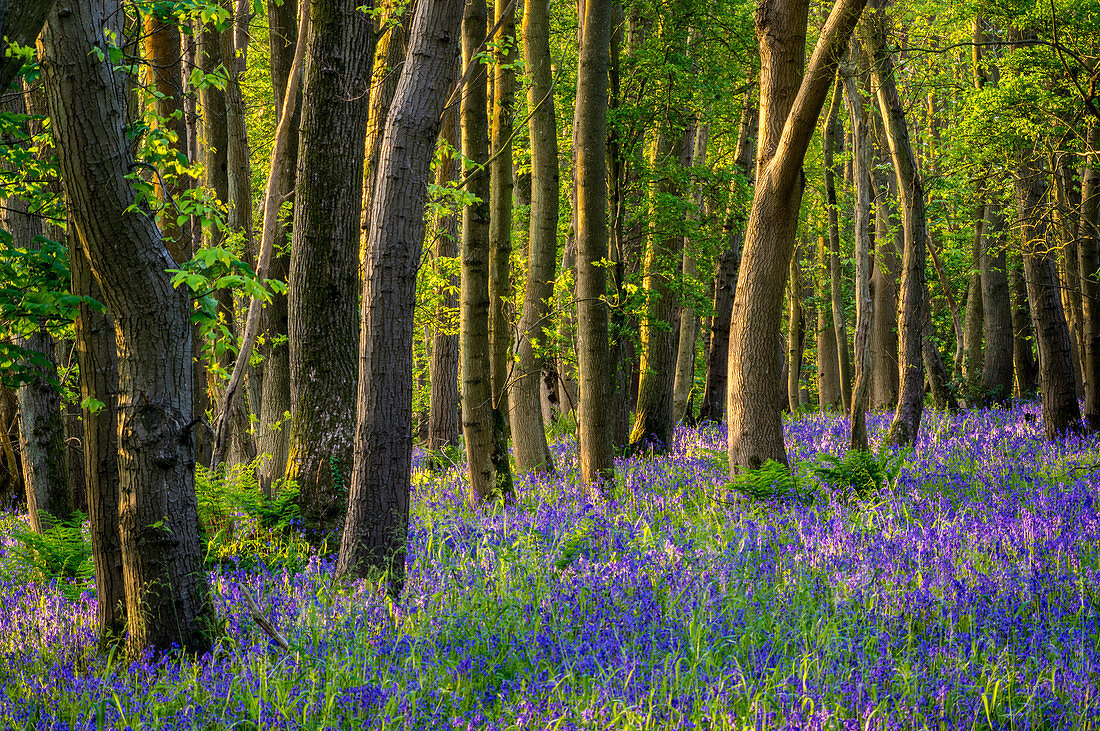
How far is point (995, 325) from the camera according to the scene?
16.6m

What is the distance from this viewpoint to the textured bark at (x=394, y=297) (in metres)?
4.95

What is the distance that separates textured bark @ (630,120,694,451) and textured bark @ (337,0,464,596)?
261 inches

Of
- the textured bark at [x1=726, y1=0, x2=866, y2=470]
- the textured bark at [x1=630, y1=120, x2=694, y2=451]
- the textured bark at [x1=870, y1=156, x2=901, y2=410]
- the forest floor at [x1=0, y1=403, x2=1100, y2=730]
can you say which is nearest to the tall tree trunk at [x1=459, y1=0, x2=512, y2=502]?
the forest floor at [x1=0, y1=403, x2=1100, y2=730]

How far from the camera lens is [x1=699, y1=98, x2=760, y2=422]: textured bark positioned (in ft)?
47.8

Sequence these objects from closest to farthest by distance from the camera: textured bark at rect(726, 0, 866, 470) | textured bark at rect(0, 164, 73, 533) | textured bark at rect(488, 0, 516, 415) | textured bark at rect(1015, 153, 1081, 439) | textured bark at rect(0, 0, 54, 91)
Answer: textured bark at rect(0, 0, 54, 91) → textured bark at rect(726, 0, 866, 470) → textured bark at rect(0, 164, 73, 533) → textured bark at rect(488, 0, 516, 415) → textured bark at rect(1015, 153, 1081, 439)

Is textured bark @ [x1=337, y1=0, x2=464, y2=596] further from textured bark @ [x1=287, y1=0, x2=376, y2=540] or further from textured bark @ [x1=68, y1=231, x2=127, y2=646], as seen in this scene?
textured bark @ [x1=287, y1=0, x2=376, y2=540]

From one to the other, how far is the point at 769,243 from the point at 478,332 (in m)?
3.15

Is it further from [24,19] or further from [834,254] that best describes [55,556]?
[834,254]

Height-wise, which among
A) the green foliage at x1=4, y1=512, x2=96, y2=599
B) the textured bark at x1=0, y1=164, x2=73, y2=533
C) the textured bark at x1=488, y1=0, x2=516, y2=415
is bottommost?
the green foliage at x1=4, y1=512, x2=96, y2=599

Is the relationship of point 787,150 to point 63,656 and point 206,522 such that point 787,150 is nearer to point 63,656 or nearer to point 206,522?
point 206,522

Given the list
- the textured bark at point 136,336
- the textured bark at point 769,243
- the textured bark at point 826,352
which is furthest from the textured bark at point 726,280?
the textured bark at point 136,336

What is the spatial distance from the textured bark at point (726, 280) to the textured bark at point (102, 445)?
37.0 feet

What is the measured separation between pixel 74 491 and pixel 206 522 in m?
2.96

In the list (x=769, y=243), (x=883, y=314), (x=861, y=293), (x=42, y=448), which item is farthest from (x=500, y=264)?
(x=883, y=314)
